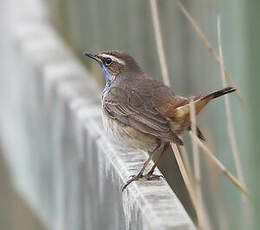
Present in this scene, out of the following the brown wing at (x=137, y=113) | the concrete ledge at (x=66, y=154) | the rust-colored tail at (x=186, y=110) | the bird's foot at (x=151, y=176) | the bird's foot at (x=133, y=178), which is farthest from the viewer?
the brown wing at (x=137, y=113)

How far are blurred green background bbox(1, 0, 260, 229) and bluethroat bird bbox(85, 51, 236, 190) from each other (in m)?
0.43

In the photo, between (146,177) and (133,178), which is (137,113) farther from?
(133,178)

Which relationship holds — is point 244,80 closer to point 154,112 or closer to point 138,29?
point 154,112

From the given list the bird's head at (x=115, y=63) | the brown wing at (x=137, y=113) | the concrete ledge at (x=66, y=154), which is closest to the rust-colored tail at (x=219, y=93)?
the brown wing at (x=137, y=113)

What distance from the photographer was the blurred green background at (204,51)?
540 centimetres

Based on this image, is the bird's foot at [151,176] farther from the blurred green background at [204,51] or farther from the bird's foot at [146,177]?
the blurred green background at [204,51]

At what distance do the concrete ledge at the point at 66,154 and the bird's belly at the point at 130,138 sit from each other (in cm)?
6

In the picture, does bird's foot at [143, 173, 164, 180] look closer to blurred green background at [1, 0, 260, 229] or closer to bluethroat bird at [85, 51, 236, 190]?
bluethroat bird at [85, 51, 236, 190]

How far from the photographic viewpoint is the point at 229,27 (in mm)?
5711

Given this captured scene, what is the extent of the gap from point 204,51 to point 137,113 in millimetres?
1689

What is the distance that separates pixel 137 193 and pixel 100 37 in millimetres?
3970

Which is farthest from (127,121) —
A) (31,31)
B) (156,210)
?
(31,31)

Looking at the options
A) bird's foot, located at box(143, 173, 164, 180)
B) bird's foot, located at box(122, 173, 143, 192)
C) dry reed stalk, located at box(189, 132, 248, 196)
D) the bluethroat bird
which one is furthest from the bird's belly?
dry reed stalk, located at box(189, 132, 248, 196)

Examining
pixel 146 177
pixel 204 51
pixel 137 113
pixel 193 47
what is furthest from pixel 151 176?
pixel 193 47
